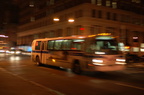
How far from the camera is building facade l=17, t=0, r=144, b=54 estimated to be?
154ft

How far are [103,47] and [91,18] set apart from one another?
35.0m

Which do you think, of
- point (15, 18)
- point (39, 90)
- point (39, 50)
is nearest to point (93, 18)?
point (39, 50)

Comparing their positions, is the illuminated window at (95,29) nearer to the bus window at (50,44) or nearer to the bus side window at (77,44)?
the bus window at (50,44)

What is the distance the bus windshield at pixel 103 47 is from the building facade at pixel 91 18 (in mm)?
25691

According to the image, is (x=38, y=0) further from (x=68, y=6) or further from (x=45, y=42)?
(x=45, y=42)

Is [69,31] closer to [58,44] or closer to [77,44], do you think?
[58,44]

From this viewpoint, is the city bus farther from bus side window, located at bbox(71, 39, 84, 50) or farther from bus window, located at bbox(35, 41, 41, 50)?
bus window, located at bbox(35, 41, 41, 50)

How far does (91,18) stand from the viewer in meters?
46.8

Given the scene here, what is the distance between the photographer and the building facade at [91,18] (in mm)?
46969

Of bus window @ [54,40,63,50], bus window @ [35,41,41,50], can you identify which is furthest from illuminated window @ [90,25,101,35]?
bus window @ [54,40,63,50]

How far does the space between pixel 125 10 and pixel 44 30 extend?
27.3 m

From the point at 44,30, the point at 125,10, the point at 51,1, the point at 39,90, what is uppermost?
the point at 51,1

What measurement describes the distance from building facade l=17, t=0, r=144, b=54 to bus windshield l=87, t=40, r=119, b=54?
1011 inches

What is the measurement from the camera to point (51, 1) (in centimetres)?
6238
